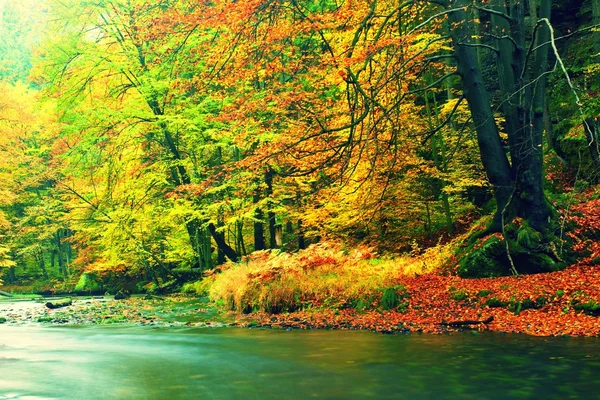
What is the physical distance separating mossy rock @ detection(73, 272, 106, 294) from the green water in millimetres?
19104

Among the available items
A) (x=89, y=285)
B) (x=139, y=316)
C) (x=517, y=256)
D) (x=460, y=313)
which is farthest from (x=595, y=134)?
(x=89, y=285)

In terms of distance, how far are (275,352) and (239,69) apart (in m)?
7.46

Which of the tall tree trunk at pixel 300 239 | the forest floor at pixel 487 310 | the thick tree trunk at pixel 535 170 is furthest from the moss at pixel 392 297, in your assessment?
the tall tree trunk at pixel 300 239

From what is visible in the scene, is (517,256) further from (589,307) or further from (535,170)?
(589,307)

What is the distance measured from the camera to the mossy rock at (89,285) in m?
28.0

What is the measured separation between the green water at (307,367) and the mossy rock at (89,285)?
1910cm

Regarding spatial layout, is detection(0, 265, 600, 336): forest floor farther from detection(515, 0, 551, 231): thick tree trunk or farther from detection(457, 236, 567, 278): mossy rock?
detection(515, 0, 551, 231): thick tree trunk

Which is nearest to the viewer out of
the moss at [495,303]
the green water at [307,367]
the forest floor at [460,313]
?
the green water at [307,367]

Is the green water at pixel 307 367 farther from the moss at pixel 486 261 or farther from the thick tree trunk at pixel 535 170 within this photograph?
the thick tree trunk at pixel 535 170

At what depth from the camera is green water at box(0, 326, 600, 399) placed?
5.77 metres

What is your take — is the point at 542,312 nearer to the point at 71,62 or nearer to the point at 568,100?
the point at 568,100

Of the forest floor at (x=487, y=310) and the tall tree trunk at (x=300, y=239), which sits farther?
the tall tree trunk at (x=300, y=239)

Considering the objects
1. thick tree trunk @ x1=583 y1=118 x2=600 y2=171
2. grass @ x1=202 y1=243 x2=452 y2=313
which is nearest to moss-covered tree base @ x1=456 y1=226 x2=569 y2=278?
grass @ x1=202 y1=243 x2=452 y2=313

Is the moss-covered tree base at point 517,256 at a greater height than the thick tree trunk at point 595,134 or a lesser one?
lesser
